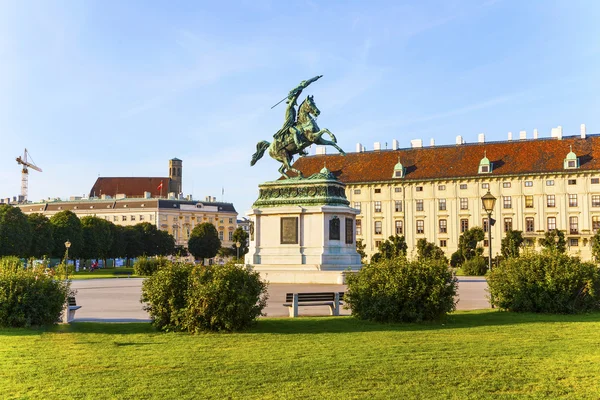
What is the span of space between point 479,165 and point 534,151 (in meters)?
7.39

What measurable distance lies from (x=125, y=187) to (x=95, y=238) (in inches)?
3875

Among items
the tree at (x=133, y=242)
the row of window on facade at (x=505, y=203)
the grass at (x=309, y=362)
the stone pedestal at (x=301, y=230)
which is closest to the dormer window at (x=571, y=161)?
the row of window on facade at (x=505, y=203)

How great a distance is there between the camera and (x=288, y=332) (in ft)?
50.3

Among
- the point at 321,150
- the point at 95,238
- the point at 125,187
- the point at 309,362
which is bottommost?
the point at 309,362

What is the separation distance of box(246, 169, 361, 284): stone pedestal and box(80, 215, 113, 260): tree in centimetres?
6194

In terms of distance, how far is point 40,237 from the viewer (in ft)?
283

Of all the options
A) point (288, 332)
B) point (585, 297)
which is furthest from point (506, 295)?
point (288, 332)

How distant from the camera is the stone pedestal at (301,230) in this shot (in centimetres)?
3684

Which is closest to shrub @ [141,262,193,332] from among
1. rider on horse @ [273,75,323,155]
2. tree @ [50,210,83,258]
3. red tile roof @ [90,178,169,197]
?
rider on horse @ [273,75,323,155]

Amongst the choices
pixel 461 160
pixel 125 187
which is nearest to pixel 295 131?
pixel 461 160

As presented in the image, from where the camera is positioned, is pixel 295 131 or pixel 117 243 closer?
pixel 295 131

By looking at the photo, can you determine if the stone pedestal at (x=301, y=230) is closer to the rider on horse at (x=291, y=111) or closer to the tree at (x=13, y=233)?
the rider on horse at (x=291, y=111)

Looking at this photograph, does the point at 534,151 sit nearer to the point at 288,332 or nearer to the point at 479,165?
the point at 479,165

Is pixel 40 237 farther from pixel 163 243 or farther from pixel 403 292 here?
pixel 403 292
